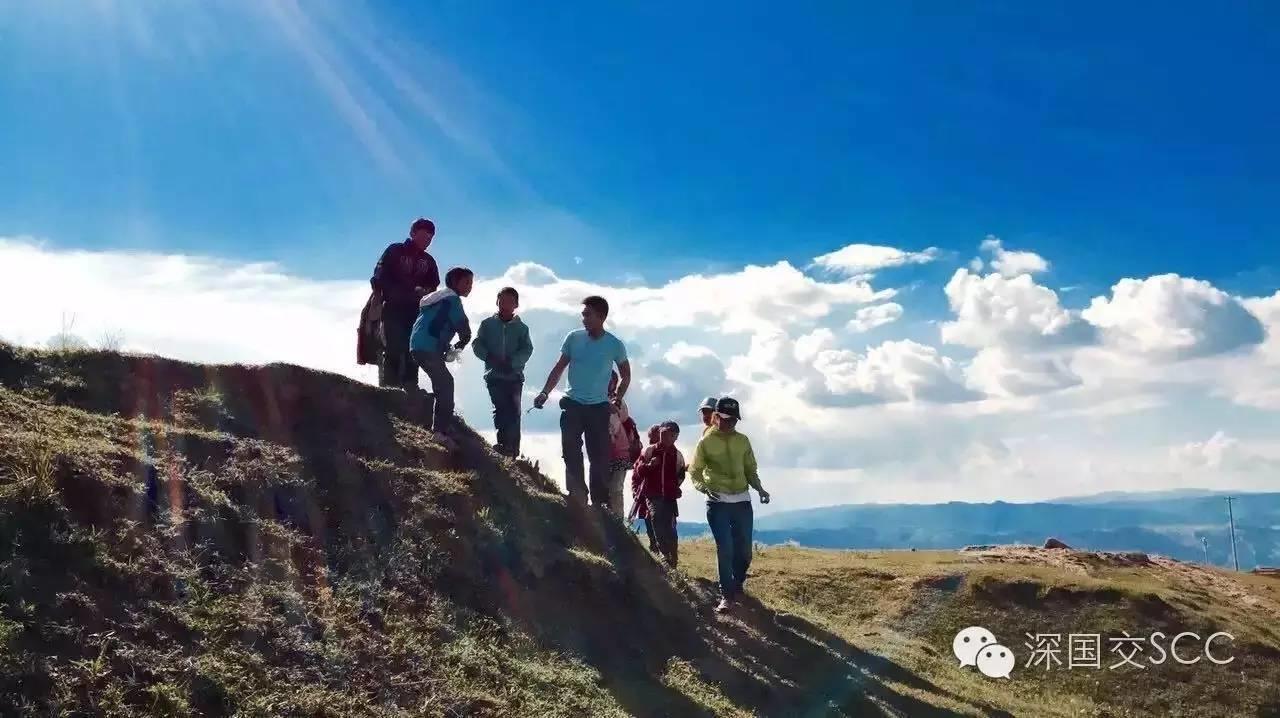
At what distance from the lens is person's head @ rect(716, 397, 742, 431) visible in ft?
39.4

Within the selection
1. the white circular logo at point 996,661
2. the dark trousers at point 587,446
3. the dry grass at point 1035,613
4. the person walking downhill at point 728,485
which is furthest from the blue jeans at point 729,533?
the white circular logo at point 996,661

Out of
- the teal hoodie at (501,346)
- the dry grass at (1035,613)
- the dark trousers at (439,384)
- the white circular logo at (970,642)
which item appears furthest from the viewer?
the white circular logo at (970,642)

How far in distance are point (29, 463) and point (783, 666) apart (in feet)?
25.7

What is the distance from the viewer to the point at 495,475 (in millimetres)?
11172

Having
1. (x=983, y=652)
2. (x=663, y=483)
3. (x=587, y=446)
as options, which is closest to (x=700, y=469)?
(x=587, y=446)

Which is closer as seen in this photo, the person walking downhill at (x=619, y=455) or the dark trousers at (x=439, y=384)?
the dark trousers at (x=439, y=384)

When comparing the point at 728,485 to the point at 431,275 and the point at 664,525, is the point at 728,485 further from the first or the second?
the point at 431,275

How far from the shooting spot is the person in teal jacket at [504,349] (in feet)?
39.0

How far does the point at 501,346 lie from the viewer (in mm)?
11875

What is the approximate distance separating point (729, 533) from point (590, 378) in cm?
270

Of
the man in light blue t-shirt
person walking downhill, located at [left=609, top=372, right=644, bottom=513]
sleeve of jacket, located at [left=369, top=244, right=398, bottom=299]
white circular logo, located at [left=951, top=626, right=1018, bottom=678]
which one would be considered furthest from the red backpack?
white circular logo, located at [left=951, top=626, right=1018, bottom=678]

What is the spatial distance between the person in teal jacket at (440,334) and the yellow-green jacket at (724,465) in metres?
3.32

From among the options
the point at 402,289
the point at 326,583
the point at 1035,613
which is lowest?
the point at 1035,613

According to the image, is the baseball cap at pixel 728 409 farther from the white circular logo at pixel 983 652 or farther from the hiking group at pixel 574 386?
the white circular logo at pixel 983 652
